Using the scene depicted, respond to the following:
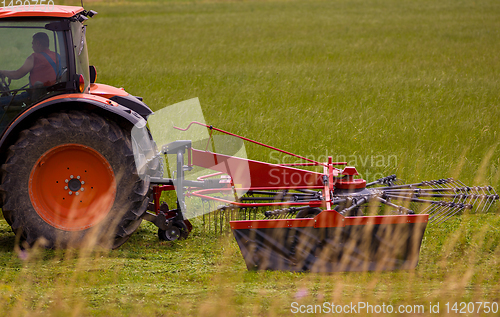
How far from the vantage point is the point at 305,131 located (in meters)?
7.75

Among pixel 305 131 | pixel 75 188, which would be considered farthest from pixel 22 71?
pixel 305 131

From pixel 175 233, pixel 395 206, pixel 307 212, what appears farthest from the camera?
pixel 175 233

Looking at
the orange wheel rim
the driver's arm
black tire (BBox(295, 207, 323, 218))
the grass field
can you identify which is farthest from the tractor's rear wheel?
black tire (BBox(295, 207, 323, 218))

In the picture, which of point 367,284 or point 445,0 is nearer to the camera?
point 367,284

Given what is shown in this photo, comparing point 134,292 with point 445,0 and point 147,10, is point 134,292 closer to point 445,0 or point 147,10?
point 147,10

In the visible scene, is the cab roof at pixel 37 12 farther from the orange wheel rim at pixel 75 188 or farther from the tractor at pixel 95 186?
the orange wheel rim at pixel 75 188

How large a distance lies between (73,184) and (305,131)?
4222mm

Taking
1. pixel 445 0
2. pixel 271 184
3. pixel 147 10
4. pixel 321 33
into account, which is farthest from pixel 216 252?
pixel 445 0

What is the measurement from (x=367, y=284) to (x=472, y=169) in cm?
335

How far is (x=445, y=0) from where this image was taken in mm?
32688

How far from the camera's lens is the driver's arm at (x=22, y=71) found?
4363 mm

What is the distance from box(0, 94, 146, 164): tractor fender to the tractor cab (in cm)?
16

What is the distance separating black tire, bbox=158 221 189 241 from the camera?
4676 millimetres

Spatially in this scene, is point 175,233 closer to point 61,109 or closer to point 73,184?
point 73,184
